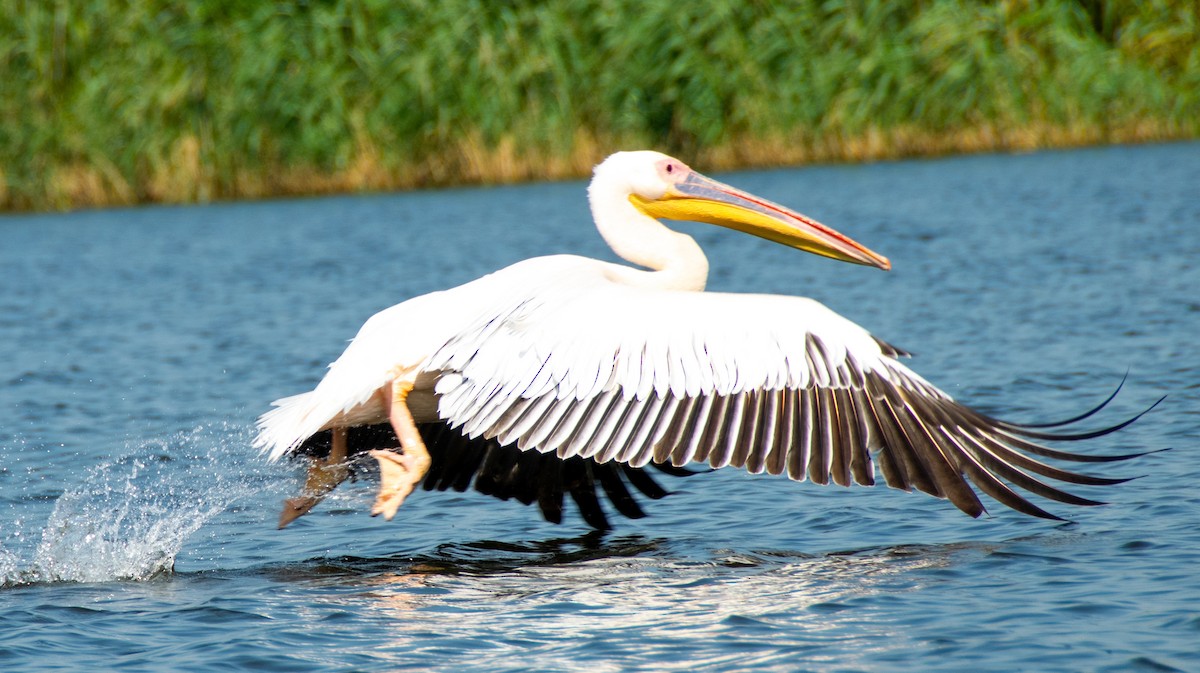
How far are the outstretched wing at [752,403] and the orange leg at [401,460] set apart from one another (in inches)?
13.9

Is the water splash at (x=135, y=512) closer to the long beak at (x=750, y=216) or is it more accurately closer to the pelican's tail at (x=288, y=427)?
the pelican's tail at (x=288, y=427)

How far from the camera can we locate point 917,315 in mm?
10344

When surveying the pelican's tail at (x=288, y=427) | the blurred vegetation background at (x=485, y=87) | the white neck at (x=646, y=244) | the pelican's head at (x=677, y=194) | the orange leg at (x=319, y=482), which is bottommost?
the orange leg at (x=319, y=482)

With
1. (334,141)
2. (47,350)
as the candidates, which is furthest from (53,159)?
(47,350)

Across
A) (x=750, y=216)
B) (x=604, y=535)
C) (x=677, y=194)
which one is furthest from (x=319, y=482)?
(x=750, y=216)

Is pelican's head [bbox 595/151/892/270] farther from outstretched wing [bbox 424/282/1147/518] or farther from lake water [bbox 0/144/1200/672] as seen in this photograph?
lake water [bbox 0/144/1200/672]

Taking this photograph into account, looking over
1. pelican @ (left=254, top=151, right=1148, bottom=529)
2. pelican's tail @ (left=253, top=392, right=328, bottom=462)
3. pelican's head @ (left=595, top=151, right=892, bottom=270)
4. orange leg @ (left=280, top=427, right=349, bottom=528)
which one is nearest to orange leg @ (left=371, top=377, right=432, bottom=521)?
pelican @ (left=254, top=151, right=1148, bottom=529)

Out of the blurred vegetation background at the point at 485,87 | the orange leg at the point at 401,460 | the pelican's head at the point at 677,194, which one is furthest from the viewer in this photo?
the blurred vegetation background at the point at 485,87

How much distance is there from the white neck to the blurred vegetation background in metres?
13.0

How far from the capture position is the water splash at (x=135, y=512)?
555 centimetres

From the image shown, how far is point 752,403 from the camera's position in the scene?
4875mm

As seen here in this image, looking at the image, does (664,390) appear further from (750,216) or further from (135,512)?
(135,512)

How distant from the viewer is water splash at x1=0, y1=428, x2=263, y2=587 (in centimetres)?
555

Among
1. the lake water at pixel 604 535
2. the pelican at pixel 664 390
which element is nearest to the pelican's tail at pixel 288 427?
the pelican at pixel 664 390
